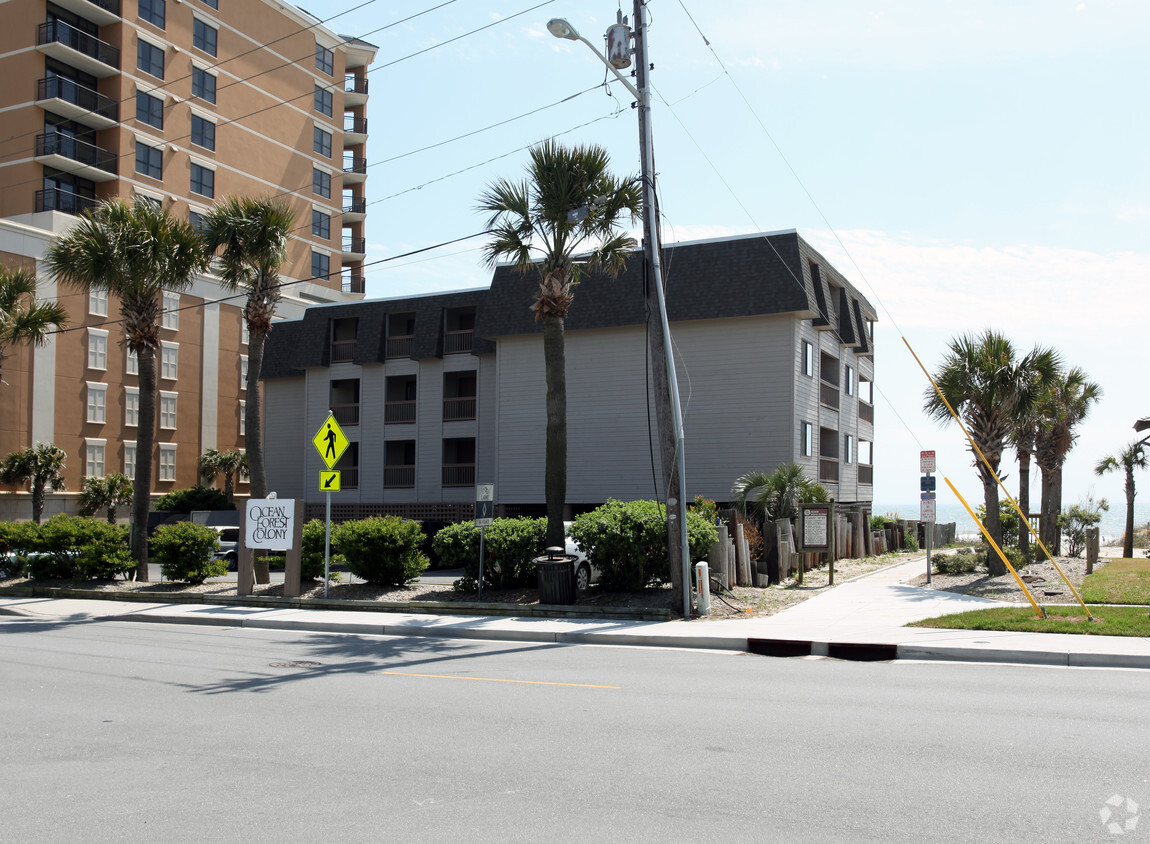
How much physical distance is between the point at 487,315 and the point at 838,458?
13.6 m

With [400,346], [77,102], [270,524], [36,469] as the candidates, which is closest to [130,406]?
[36,469]

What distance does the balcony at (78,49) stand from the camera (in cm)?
4447

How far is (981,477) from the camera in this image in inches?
870

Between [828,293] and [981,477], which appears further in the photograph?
[828,293]

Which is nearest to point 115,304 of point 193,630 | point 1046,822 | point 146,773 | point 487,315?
point 487,315

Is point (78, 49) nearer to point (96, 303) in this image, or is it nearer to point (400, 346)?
point (96, 303)

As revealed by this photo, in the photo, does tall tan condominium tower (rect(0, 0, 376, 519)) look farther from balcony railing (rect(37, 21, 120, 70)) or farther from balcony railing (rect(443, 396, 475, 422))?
balcony railing (rect(443, 396, 475, 422))

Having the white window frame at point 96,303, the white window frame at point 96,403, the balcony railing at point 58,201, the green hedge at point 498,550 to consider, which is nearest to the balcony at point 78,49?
the balcony railing at point 58,201

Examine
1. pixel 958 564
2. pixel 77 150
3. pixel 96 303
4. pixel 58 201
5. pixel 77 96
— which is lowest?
pixel 958 564

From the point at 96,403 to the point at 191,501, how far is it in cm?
813

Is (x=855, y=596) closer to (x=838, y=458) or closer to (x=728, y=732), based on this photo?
(x=728, y=732)

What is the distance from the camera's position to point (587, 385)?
→ 104 ft

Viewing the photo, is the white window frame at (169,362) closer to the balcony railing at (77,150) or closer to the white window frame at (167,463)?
the white window frame at (167,463)

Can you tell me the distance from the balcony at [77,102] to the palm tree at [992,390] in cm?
4245
